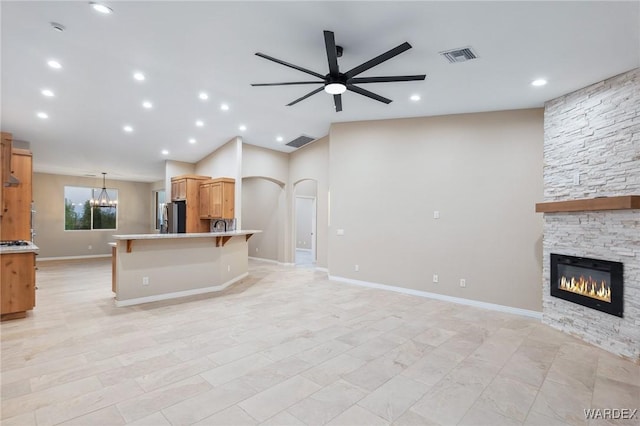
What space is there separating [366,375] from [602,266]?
3.05 m

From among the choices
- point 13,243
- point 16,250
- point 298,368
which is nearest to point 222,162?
point 13,243

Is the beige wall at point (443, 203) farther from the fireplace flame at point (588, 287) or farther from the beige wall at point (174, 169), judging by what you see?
the beige wall at point (174, 169)

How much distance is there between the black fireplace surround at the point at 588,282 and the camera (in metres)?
3.37

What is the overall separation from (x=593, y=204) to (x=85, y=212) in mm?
13749

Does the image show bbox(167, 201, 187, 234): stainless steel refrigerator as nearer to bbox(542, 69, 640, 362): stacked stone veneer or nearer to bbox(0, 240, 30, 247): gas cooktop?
bbox(0, 240, 30, 247): gas cooktop

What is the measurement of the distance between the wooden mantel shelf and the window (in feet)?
43.0

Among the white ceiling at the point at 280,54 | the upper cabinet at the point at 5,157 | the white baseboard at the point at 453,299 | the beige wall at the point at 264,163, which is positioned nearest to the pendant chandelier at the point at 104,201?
the white ceiling at the point at 280,54

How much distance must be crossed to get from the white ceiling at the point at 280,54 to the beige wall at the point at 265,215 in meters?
3.53

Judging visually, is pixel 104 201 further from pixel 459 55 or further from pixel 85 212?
pixel 459 55

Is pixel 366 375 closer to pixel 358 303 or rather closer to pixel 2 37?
pixel 358 303

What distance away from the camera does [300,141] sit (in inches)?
305

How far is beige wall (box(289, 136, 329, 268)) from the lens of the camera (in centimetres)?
763

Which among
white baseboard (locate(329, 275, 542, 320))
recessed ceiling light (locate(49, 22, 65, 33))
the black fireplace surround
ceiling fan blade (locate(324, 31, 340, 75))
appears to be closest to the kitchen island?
white baseboard (locate(329, 275, 542, 320))

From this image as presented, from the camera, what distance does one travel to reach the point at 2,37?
11.0 ft
